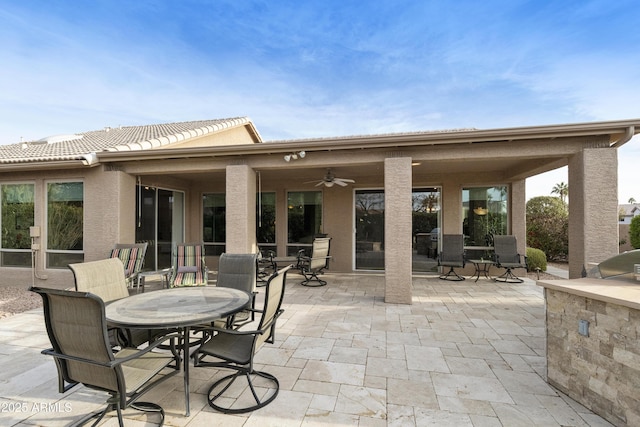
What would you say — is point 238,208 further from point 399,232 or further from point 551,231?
point 551,231

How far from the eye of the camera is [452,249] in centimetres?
762

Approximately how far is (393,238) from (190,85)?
931cm

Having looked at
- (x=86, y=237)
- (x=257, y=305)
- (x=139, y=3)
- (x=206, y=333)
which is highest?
(x=139, y=3)

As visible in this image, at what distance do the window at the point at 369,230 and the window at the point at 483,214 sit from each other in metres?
2.23

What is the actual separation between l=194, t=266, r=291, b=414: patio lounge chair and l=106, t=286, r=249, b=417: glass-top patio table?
16 centimetres

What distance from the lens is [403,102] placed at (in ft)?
38.4

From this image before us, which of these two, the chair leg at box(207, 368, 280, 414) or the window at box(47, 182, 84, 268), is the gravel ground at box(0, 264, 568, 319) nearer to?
the window at box(47, 182, 84, 268)

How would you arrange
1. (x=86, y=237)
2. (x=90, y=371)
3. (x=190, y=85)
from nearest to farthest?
(x=90, y=371), (x=86, y=237), (x=190, y=85)

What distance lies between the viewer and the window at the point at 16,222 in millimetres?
6941

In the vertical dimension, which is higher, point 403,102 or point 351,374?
point 403,102

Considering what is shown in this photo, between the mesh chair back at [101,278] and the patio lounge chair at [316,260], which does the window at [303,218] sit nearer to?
the patio lounge chair at [316,260]

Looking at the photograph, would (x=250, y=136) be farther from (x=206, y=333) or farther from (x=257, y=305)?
(x=206, y=333)

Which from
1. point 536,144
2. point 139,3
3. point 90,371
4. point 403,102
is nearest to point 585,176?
point 536,144

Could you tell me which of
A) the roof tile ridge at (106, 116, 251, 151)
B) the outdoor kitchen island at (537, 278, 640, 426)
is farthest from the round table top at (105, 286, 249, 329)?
the roof tile ridge at (106, 116, 251, 151)
